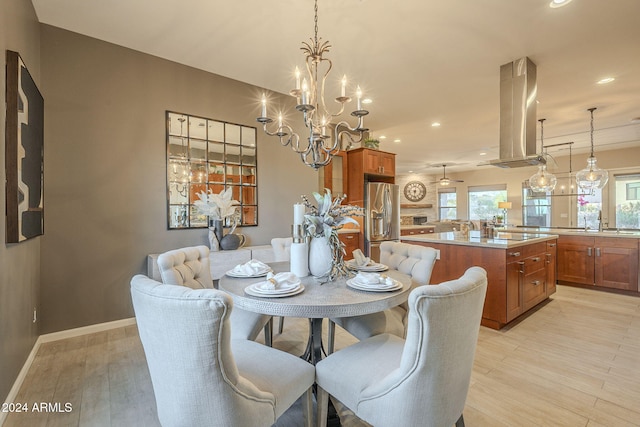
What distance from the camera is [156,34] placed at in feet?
9.12

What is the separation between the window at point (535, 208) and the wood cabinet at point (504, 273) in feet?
18.2

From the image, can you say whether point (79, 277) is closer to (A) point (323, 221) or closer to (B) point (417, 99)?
(A) point (323, 221)

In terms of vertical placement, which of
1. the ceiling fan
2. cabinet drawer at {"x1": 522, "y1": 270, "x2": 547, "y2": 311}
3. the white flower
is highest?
the ceiling fan

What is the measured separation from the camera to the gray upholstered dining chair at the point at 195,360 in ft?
3.04

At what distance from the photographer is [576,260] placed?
4566 millimetres

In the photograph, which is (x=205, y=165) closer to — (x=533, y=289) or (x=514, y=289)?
(x=514, y=289)

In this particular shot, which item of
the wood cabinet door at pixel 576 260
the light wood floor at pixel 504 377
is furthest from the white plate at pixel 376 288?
the wood cabinet door at pixel 576 260

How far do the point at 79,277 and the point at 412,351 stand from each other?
10.1ft

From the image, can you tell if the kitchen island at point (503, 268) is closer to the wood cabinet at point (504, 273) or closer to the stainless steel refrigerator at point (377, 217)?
the wood cabinet at point (504, 273)

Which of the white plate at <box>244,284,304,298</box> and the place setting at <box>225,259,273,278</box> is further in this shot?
the place setting at <box>225,259,273,278</box>

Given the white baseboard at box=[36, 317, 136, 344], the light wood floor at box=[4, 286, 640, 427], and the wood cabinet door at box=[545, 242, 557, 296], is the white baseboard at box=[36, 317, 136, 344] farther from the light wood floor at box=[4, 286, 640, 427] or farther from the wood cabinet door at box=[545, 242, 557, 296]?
the wood cabinet door at box=[545, 242, 557, 296]

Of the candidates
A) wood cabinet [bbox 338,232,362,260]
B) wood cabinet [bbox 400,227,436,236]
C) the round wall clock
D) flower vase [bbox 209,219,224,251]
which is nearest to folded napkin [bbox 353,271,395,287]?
flower vase [bbox 209,219,224,251]

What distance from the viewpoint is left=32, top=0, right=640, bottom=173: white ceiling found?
2.37m

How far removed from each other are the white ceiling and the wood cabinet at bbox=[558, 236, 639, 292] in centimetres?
201
